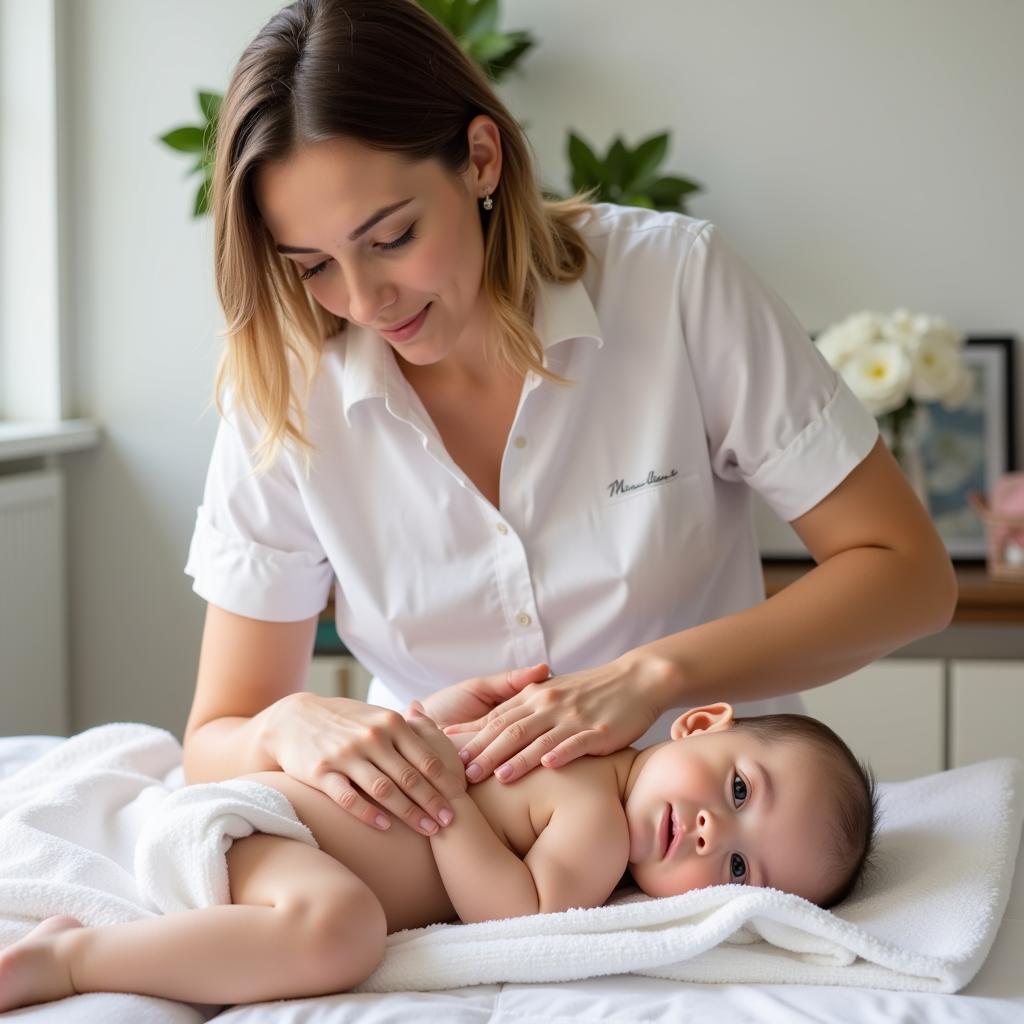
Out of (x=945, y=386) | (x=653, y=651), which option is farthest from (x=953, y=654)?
(x=653, y=651)

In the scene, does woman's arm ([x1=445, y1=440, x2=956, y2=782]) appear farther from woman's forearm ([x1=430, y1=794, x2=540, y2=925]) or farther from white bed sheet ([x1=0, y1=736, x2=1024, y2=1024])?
white bed sheet ([x1=0, y1=736, x2=1024, y2=1024])

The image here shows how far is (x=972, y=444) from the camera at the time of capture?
131 inches

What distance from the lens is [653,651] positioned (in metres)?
1.46

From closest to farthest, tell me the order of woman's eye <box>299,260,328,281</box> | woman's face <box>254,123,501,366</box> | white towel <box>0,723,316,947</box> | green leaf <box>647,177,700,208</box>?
white towel <box>0,723,316,947</box>, woman's face <box>254,123,501,366</box>, woman's eye <box>299,260,328,281</box>, green leaf <box>647,177,700,208</box>

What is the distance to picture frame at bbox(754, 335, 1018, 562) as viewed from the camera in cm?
331

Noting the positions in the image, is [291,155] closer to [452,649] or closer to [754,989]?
[452,649]

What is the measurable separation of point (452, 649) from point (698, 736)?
403 mm

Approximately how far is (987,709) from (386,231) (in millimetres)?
2061

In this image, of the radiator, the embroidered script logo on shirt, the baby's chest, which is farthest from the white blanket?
the radiator

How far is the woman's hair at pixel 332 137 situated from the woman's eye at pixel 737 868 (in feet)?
2.01

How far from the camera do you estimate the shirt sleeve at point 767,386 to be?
5.31 feet

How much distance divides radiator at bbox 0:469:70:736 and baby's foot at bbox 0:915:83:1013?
2.22 m

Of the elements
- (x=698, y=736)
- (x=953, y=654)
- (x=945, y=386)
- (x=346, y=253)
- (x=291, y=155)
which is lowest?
(x=953, y=654)

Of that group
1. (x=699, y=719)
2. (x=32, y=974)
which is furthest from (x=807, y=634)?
(x=32, y=974)
